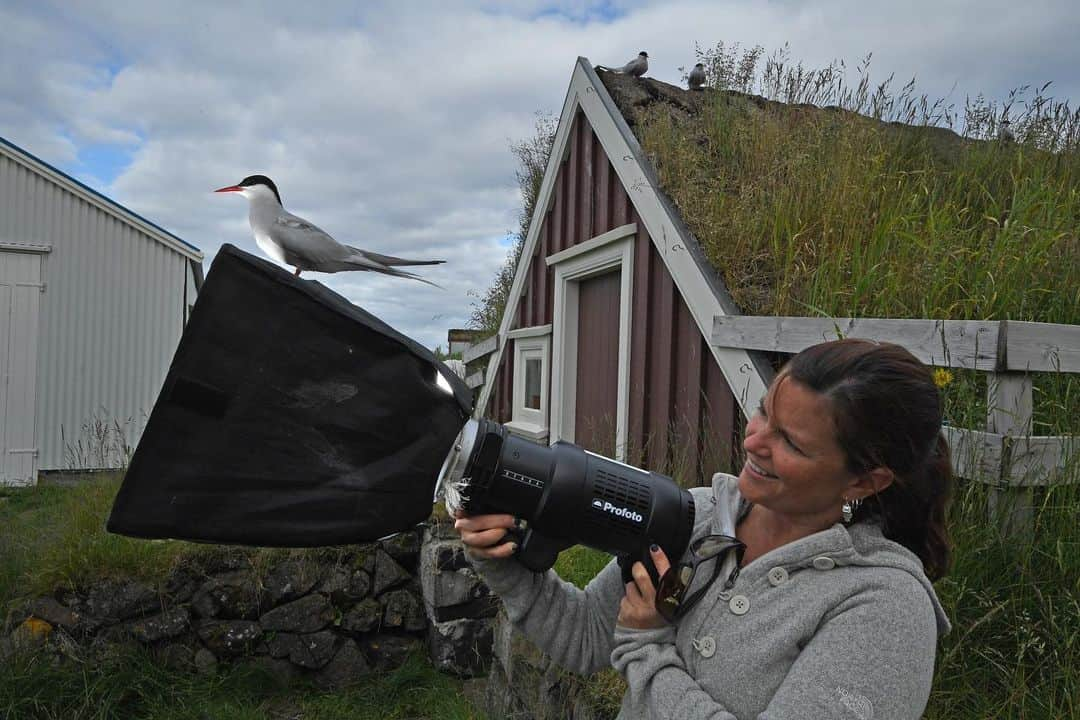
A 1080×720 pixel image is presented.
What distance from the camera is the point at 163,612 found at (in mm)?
4324

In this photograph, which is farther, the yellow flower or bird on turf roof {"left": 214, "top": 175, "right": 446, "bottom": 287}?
the yellow flower

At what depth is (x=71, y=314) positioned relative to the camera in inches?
363

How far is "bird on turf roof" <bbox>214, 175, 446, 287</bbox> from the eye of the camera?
6.77ft

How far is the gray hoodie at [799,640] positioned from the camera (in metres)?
1.08

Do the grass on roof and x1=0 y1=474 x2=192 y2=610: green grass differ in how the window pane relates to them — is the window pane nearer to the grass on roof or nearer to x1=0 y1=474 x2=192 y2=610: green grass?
the grass on roof

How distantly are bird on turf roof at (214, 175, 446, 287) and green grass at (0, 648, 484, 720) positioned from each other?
8.22 ft

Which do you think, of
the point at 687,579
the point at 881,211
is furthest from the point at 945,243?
the point at 687,579

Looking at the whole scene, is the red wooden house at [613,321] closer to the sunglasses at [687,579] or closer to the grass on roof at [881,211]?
the grass on roof at [881,211]

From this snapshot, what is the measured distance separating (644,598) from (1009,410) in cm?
171

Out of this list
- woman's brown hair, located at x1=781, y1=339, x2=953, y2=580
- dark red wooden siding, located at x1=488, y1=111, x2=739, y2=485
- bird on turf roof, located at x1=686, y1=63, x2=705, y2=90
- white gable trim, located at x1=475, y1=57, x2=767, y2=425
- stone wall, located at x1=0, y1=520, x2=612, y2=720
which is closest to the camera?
woman's brown hair, located at x1=781, y1=339, x2=953, y2=580

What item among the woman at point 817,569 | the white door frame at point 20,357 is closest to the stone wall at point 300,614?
the woman at point 817,569

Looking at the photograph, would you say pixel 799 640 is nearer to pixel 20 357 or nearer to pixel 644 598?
pixel 644 598

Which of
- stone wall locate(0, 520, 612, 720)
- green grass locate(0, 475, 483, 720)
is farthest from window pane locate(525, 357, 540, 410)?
green grass locate(0, 475, 483, 720)

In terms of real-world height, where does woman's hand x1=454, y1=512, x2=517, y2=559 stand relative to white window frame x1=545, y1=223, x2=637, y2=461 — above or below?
below
